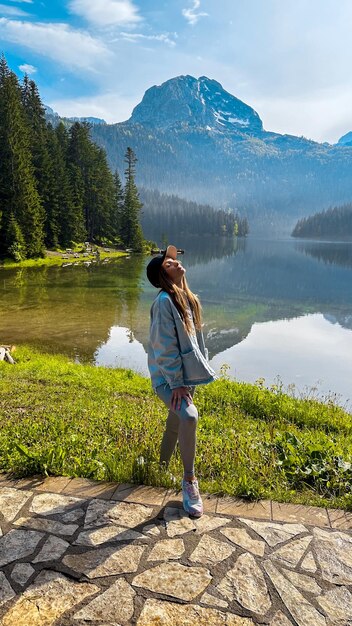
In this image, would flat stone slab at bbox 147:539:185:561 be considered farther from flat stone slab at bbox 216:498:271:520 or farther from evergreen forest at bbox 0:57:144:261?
evergreen forest at bbox 0:57:144:261

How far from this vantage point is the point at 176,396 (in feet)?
13.7

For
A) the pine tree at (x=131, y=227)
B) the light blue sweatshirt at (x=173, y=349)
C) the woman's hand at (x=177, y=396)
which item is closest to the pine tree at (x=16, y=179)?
the pine tree at (x=131, y=227)

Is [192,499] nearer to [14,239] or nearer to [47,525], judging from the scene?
[47,525]

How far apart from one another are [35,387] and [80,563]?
6.90m

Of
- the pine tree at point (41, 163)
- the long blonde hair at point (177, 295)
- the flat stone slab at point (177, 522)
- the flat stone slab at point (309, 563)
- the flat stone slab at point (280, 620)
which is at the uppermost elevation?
the pine tree at point (41, 163)

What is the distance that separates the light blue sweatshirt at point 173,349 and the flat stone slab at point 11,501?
7.04ft

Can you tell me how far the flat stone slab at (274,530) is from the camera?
3.87 meters

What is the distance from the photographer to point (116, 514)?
420 centimetres

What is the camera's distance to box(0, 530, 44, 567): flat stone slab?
11.6ft

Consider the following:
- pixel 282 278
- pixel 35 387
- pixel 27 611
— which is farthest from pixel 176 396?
pixel 282 278

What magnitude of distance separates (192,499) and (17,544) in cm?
178

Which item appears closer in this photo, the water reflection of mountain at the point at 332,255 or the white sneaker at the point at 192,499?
the white sneaker at the point at 192,499

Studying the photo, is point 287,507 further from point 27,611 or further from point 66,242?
point 66,242

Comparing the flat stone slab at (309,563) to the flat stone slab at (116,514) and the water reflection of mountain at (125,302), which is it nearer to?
the flat stone slab at (116,514)
